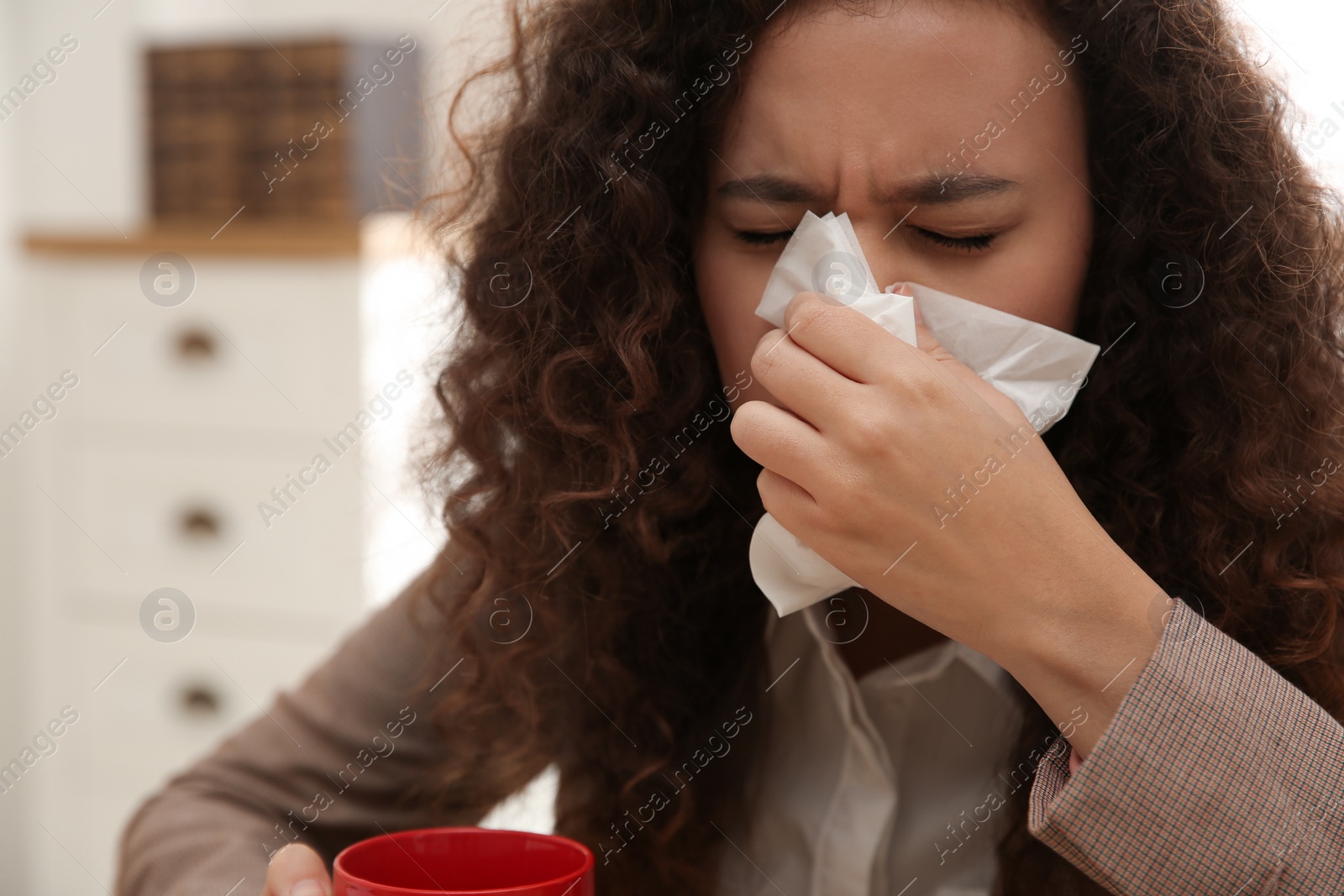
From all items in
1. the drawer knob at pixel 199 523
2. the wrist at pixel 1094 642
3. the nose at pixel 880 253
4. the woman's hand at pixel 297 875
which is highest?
the drawer knob at pixel 199 523

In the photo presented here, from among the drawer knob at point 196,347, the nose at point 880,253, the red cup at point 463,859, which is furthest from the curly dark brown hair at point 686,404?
the drawer knob at point 196,347

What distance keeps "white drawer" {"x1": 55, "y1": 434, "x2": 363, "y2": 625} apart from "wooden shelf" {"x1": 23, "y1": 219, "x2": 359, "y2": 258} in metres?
0.27

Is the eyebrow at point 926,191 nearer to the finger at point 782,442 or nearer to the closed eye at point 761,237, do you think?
the closed eye at point 761,237

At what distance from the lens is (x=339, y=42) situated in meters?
1.66

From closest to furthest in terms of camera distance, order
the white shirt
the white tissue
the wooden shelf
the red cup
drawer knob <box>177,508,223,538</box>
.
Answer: the red cup < the white tissue < the white shirt < the wooden shelf < drawer knob <box>177,508,223,538</box>

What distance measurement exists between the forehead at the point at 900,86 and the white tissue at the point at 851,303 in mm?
50

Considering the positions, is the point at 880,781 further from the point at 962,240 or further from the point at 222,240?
the point at 222,240

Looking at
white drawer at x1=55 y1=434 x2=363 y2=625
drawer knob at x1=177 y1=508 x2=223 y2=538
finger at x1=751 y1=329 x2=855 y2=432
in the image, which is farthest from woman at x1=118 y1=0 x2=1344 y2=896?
drawer knob at x1=177 y1=508 x2=223 y2=538

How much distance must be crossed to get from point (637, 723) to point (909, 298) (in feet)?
1.17

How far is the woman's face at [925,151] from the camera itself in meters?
0.68

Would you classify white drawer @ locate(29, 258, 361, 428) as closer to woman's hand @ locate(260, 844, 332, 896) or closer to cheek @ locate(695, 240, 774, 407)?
cheek @ locate(695, 240, 774, 407)

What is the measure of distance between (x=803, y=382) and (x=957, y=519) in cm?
10

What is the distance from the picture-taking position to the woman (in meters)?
0.56

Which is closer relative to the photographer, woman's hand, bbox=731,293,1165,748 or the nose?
woman's hand, bbox=731,293,1165,748
